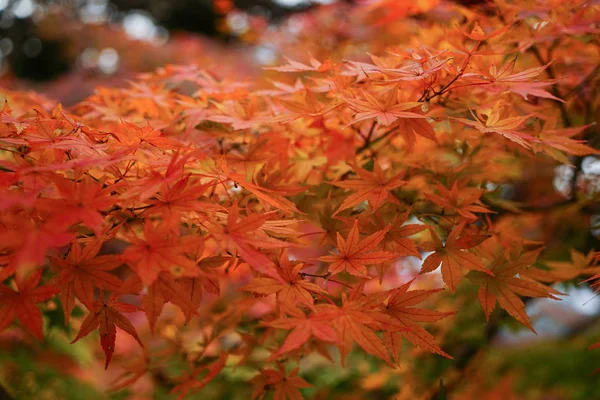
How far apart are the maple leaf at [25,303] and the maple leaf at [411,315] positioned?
64 cm

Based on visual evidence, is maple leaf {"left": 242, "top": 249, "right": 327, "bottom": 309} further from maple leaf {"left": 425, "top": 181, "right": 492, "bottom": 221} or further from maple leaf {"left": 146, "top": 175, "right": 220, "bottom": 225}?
maple leaf {"left": 425, "top": 181, "right": 492, "bottom": 221}

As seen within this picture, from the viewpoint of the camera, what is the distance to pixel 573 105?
1768mm

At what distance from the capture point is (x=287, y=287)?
0.88 meters

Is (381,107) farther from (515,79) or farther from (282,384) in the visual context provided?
(282,384)

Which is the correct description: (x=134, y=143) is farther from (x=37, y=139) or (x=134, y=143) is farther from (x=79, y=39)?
(x=79, y=39)

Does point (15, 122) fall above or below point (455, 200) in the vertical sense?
above

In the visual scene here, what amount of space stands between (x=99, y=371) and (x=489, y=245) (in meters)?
3.42

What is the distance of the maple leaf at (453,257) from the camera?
98 cm

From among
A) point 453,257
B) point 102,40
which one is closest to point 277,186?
point 453,257

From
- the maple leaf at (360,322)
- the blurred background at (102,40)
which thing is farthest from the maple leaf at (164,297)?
the blurred background at (102,40)

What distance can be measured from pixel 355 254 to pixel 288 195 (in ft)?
0.94

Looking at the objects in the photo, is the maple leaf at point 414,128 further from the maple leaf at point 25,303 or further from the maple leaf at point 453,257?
the maple leaf at point 25,303

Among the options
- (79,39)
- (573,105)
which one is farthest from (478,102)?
(79,39)

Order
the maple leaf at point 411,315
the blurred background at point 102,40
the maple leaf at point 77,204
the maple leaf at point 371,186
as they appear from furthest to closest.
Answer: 1. the blurred background at point 102,40
2. the maple leaf at point 371,186
3. the maple leaf at point 411,315
4. the maple leaf at point 77,204
